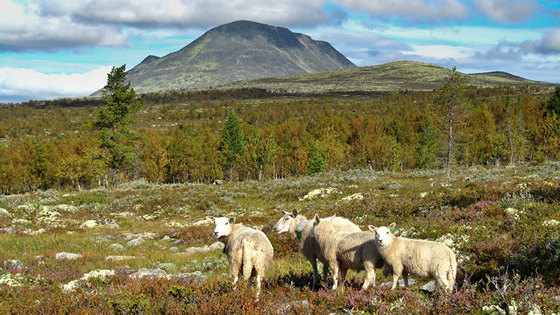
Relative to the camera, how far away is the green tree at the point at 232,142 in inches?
3415

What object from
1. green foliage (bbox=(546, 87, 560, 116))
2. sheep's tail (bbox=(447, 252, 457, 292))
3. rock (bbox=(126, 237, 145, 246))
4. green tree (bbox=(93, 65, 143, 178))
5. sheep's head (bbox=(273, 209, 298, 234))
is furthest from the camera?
green foliage (bbox=(546, 87, 560, 116))

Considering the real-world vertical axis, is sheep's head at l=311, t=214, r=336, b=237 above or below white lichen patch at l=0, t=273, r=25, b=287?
above

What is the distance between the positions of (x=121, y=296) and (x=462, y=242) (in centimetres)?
856

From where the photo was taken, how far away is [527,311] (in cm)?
503

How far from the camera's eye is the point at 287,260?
12.0 metres

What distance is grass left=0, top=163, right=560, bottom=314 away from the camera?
6070 millimetres

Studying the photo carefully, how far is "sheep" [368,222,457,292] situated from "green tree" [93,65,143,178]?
2063 inches

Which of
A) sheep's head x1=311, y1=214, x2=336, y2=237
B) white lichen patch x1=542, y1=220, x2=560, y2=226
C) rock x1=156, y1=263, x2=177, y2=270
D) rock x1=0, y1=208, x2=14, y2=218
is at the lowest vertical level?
rock x1=0, y1=208, x2=14, y2=218

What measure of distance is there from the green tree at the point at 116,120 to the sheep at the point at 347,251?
50923mm

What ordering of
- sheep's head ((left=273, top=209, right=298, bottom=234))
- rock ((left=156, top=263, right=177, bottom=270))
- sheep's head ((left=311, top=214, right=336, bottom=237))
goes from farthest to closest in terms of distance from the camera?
rock ((left=156, top=263, right=177, bottom=270))
sheep's head ((left=273, top=209, right=298, bottom=234))
sheep's head ((left=311, top=214, right=336, bottom=237))

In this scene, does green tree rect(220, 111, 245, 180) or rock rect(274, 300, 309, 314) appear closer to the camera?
rock rect(274, 300, 309, 314)

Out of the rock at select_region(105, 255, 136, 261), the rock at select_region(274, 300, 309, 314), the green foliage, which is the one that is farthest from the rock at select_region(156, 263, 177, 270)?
the green foliage

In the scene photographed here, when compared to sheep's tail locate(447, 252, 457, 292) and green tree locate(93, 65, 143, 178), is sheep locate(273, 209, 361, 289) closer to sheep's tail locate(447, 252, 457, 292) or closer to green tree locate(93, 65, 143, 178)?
sheep's tail locate(447, 252, 457, 292)

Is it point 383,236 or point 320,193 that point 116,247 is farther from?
point 320,193
